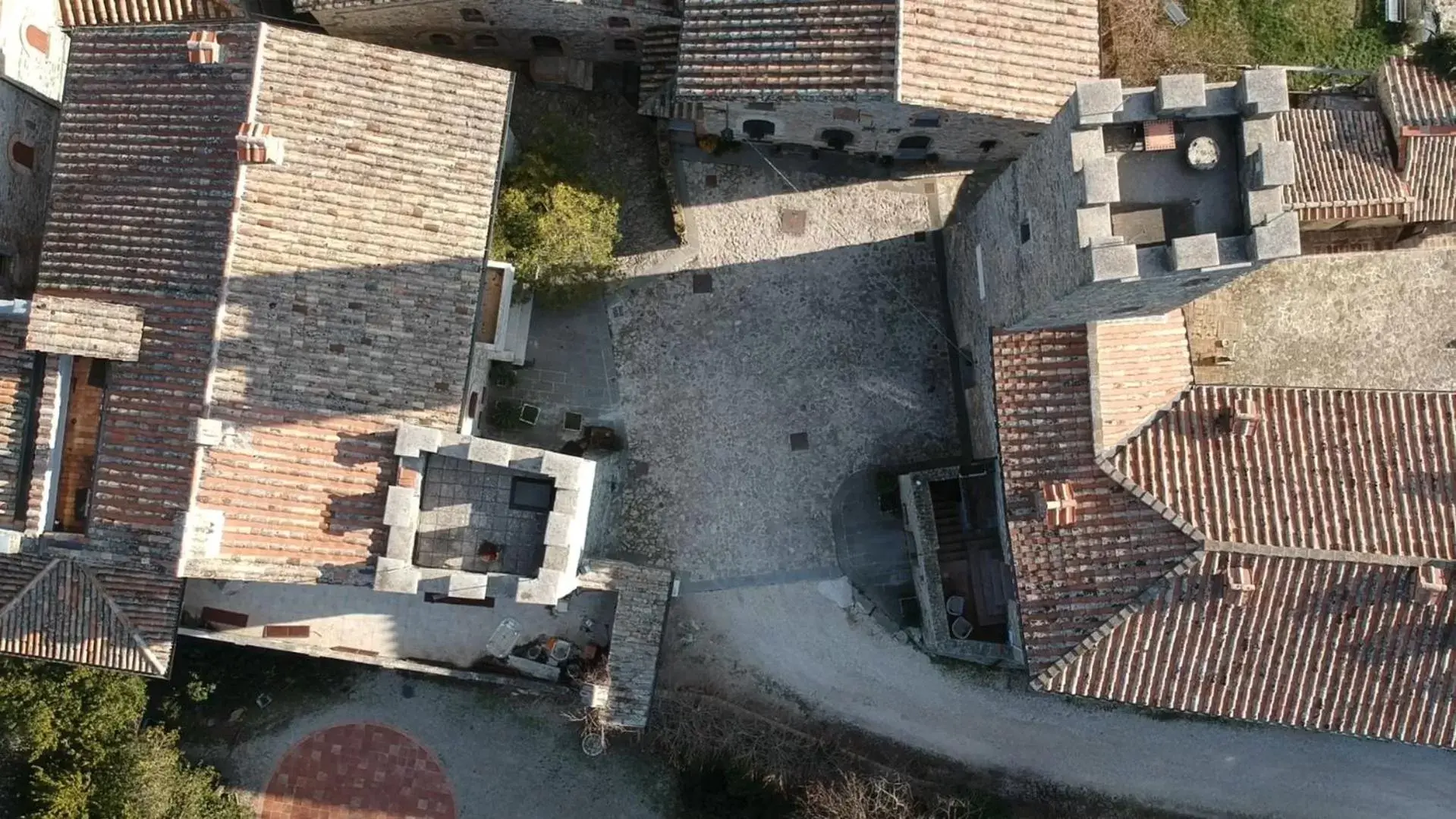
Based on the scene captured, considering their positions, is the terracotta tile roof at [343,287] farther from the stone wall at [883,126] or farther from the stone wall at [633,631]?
the stone wall at [883,126]

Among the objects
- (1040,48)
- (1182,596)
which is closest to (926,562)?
(1182,596)

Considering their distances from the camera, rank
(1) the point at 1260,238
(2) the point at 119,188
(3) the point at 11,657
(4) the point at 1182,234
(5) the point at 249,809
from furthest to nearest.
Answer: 1. (5) the point at 249,809
2. (3) the point at 11,657
3. (2) the point at 119,188
4. (4) the point at 1182,234
5. (1) the point at 1260,238

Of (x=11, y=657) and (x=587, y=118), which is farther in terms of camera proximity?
(x=587, y=118)

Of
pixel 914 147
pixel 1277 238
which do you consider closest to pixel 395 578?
pixel 914 147

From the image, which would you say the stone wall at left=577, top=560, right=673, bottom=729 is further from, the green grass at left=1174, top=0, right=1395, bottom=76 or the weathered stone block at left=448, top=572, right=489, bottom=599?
the green grass at left=1174, top=0, right=1395, bottom=76

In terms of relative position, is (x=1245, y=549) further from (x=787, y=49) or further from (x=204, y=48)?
(x=204, y=48)

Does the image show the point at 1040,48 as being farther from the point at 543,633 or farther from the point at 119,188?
the point at 119,188
